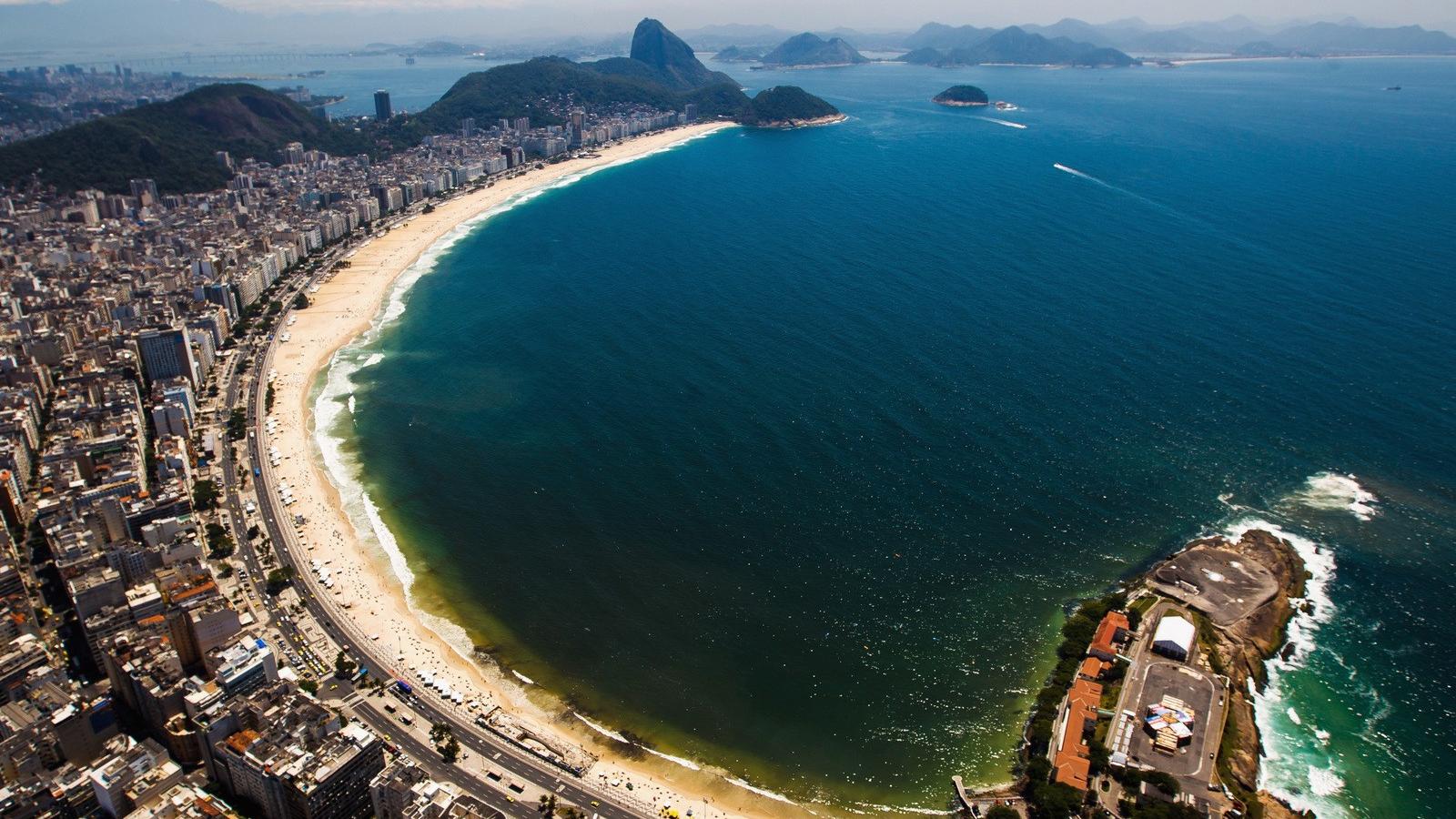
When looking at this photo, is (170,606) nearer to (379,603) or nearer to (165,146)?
(379,603)

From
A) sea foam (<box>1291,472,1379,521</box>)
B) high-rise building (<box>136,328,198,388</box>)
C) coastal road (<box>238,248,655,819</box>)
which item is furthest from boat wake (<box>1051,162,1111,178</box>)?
high-rise building (<box>136,328,198,388</box>)

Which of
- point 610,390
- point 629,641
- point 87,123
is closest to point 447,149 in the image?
point 87,123

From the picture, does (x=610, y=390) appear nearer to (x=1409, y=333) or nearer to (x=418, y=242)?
(x=418, y=242)

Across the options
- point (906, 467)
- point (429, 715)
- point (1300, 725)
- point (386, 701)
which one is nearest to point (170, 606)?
point (386, 701)

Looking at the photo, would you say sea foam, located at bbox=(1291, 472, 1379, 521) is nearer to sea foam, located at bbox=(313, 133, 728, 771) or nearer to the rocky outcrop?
the rocky outcrop

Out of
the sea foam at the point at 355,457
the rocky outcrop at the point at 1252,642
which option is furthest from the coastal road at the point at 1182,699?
the sea foam at the point at 355,457

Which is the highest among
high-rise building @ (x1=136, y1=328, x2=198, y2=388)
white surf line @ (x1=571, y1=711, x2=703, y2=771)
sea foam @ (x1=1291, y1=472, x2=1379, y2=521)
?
high-rise building @ (x1=136, y1=328, x2=198, y2=388)

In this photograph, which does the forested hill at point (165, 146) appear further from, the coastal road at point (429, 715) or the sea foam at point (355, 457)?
the coastal road at point (429, 715)
